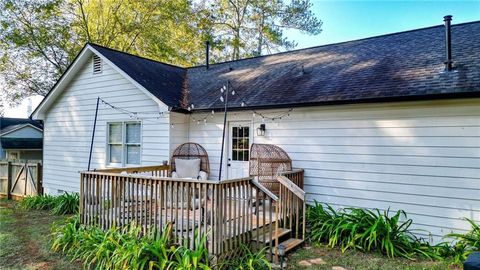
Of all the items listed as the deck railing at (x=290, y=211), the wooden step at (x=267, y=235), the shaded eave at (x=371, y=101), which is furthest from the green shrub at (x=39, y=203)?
the deck railing at (x=290, y=211)

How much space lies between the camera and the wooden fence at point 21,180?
38.6 feet

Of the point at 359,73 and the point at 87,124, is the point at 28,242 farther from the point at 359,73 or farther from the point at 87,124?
the point at 359,73

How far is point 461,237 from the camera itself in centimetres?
535

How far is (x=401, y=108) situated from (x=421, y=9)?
5.93m

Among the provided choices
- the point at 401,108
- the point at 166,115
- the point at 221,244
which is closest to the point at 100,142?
the point at 166,115

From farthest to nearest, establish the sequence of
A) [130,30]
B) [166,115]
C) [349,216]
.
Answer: [130,30]
[166,115]
[349,216]

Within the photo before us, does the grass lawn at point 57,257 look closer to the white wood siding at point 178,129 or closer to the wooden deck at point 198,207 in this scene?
the wooden deck at point 198,207

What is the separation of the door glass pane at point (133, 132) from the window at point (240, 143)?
291 cm

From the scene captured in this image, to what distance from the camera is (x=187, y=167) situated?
845 centimetres

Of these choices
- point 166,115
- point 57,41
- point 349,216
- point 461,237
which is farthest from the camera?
point 57,41

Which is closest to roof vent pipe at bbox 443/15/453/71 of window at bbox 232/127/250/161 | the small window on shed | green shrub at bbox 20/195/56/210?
window at bbox 232/127/250/161

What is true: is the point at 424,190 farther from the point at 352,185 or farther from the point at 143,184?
the point at 143,184

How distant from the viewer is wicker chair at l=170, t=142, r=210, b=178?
866cm

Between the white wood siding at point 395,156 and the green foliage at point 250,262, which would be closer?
the green foliage at point 250,262
